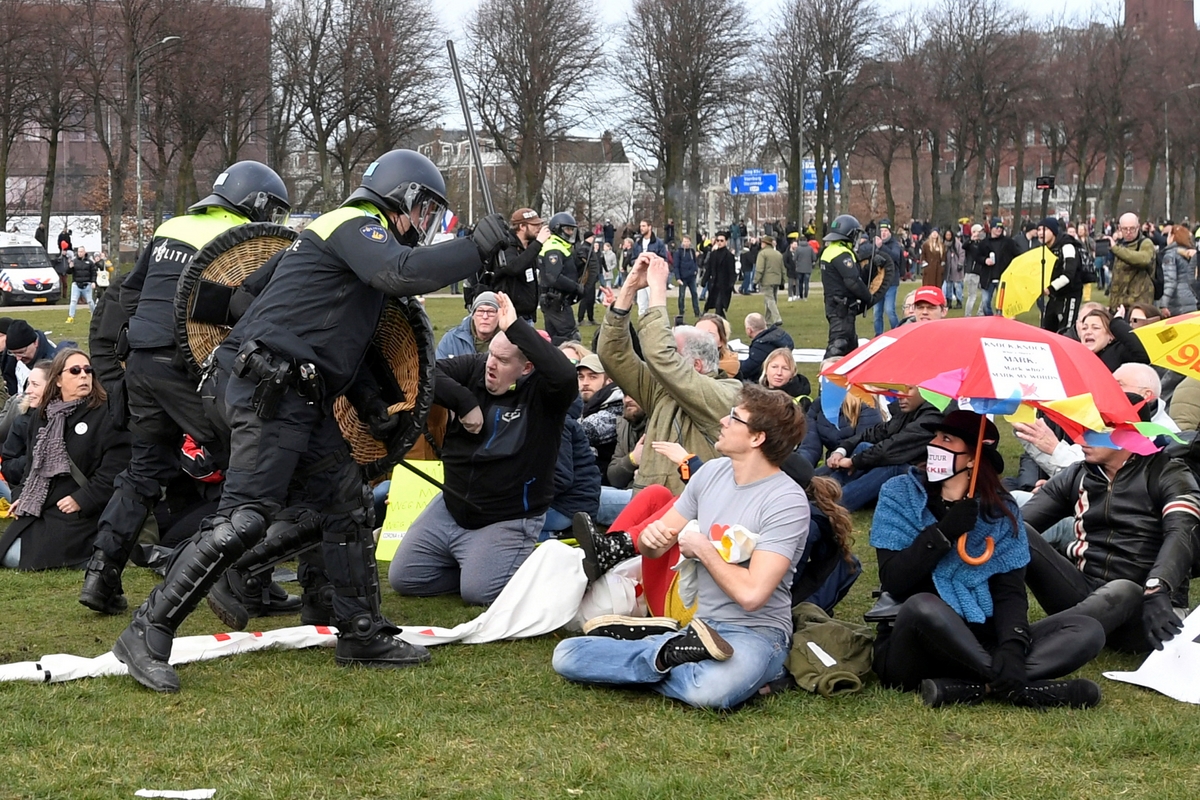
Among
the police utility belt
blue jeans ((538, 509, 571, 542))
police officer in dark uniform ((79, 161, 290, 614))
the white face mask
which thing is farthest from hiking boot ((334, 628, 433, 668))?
the white face mask

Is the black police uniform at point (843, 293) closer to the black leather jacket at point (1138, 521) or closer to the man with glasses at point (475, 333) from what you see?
the man with glasses at point (475, 333)

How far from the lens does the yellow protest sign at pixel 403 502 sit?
8.22m

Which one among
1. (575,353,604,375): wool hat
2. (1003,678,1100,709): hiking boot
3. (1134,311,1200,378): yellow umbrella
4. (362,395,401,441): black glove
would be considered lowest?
(1003,678,1100,709): hiking boot

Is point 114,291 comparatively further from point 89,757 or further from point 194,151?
point 194,151

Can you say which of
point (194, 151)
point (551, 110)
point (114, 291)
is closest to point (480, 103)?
point (551, 110)

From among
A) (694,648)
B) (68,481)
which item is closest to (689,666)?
(694,648)

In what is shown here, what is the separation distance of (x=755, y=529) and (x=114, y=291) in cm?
366

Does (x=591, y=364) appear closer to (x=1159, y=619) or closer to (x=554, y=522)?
(x=554, y=522)

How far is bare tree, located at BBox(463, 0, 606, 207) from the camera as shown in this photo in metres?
53.2

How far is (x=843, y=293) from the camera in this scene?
53.5 feet

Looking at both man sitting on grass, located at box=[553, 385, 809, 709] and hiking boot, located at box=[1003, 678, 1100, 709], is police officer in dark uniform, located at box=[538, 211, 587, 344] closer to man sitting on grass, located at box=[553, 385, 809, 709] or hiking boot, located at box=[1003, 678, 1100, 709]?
man sitting on grass, located at box=[553, 385, 809, 709]

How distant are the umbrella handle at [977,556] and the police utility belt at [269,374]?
8.11 feet

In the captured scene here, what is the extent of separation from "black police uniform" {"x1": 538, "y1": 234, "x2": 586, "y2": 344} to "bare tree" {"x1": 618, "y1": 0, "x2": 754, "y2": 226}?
37837 mm

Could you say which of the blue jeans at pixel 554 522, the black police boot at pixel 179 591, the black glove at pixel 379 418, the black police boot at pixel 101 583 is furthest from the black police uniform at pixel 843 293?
the black police boot at pixel 179 591
